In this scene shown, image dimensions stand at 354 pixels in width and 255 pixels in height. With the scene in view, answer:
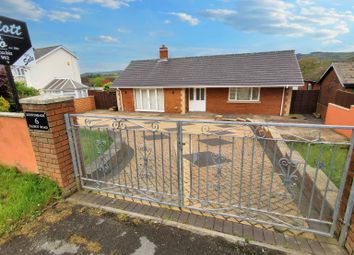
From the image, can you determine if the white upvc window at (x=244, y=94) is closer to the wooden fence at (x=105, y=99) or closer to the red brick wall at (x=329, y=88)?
the red brick wall at (x=329, y=88)

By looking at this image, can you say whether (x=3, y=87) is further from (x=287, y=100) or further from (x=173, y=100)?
(x=287, y=100)

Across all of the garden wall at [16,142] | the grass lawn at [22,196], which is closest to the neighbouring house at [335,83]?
the grass lawn at [22,196]

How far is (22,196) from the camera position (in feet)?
9.87

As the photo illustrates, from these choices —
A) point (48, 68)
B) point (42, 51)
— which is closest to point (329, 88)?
point (48, 68)

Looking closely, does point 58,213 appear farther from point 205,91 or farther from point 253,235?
point 205,91

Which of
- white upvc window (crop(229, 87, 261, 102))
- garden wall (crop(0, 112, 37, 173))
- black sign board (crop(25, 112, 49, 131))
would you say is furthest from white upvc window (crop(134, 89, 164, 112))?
black sign board (crop(25, 112, 49, 131))

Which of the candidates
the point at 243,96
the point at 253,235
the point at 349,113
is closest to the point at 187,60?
the point at 243,96

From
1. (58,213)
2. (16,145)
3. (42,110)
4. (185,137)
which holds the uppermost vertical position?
(42,110)

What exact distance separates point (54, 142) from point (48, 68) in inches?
1021

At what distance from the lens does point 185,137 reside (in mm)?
7785

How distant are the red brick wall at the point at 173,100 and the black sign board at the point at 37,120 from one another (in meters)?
11.9

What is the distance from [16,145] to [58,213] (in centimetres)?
176

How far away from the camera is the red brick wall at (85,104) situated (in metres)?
16.2

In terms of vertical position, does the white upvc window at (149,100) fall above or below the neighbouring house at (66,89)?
below
